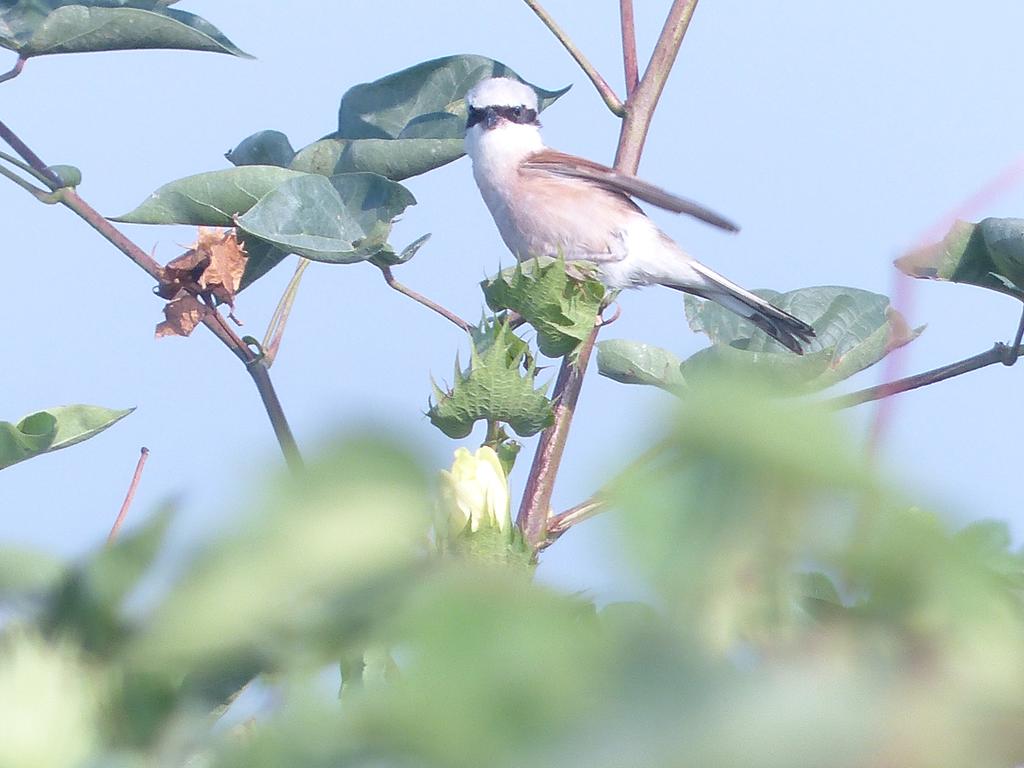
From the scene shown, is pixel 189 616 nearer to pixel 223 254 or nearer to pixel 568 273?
pixel 568 273

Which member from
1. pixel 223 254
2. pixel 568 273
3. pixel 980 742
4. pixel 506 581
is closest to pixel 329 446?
pixel 506 581

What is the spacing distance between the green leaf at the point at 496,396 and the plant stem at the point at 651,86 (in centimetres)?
46

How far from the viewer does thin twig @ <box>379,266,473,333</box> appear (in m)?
1.80

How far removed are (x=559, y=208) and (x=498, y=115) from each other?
0.47 metres

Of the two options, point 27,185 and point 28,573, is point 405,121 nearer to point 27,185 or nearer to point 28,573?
point 27,185

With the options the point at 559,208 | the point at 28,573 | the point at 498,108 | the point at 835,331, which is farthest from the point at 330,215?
the point at 498,108

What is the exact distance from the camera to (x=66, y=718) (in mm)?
367

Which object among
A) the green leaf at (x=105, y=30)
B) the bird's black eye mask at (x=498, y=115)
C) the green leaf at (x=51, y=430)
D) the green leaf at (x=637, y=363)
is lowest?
the bird's black eye mask at (x=498, y=115)

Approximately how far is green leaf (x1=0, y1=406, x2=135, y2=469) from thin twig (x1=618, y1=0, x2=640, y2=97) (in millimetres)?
901

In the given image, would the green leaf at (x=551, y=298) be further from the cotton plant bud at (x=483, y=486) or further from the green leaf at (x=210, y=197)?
the green leaf at (x=210, y=197)

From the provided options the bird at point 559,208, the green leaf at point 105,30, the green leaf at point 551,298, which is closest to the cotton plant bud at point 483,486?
the green leaf at point 551,298

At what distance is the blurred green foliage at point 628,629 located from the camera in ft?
0.95

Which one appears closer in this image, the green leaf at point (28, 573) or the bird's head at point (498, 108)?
the green leaf at point (28, 573)

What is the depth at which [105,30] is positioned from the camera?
1.95m
